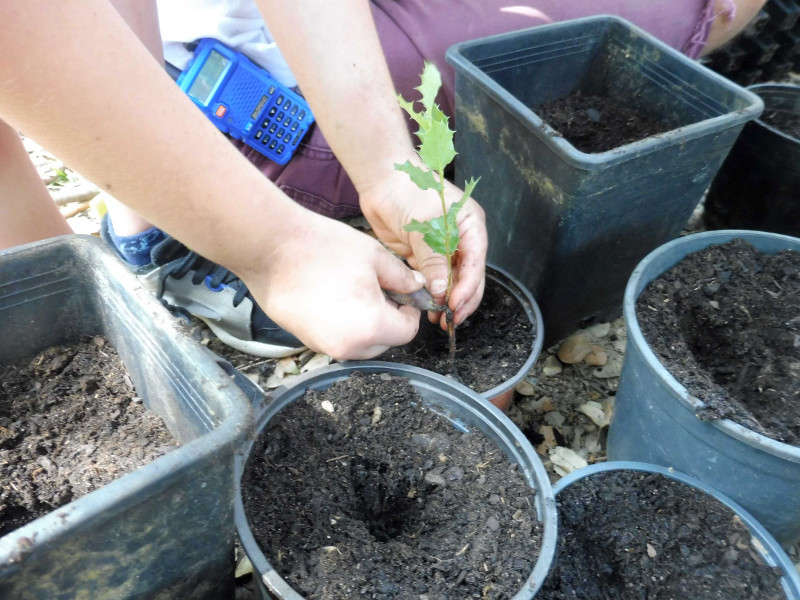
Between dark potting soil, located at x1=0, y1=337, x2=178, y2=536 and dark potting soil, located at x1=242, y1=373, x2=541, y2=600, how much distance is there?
196 millimetres

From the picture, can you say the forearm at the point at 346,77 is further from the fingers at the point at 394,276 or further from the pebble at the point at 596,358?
the pebble at the point at 596,358

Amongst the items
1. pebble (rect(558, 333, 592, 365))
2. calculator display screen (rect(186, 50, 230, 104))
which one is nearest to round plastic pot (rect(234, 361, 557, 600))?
pebble (rect(558, 333, 592, 365))

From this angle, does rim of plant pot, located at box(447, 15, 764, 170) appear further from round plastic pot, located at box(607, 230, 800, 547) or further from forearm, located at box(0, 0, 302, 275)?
forearm, located at box(0, 0, 302, 275)

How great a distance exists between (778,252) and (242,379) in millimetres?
1206

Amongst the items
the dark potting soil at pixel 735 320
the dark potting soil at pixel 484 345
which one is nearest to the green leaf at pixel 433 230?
the dark potting soil at pixel 484 345

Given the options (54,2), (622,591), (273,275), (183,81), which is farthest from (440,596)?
(183,81)

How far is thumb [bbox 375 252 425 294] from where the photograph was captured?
1.02 m

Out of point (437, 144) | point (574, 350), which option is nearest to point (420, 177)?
point (437, 144)

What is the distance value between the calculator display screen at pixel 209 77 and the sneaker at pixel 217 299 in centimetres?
41

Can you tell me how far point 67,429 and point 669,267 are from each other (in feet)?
4.03

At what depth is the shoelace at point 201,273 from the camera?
Answer: 5.37 feet

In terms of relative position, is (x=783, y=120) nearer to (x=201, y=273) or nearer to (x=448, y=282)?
(x=448, y=282)

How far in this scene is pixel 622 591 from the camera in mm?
1098

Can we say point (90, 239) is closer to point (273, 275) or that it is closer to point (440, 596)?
point (273, 275)
